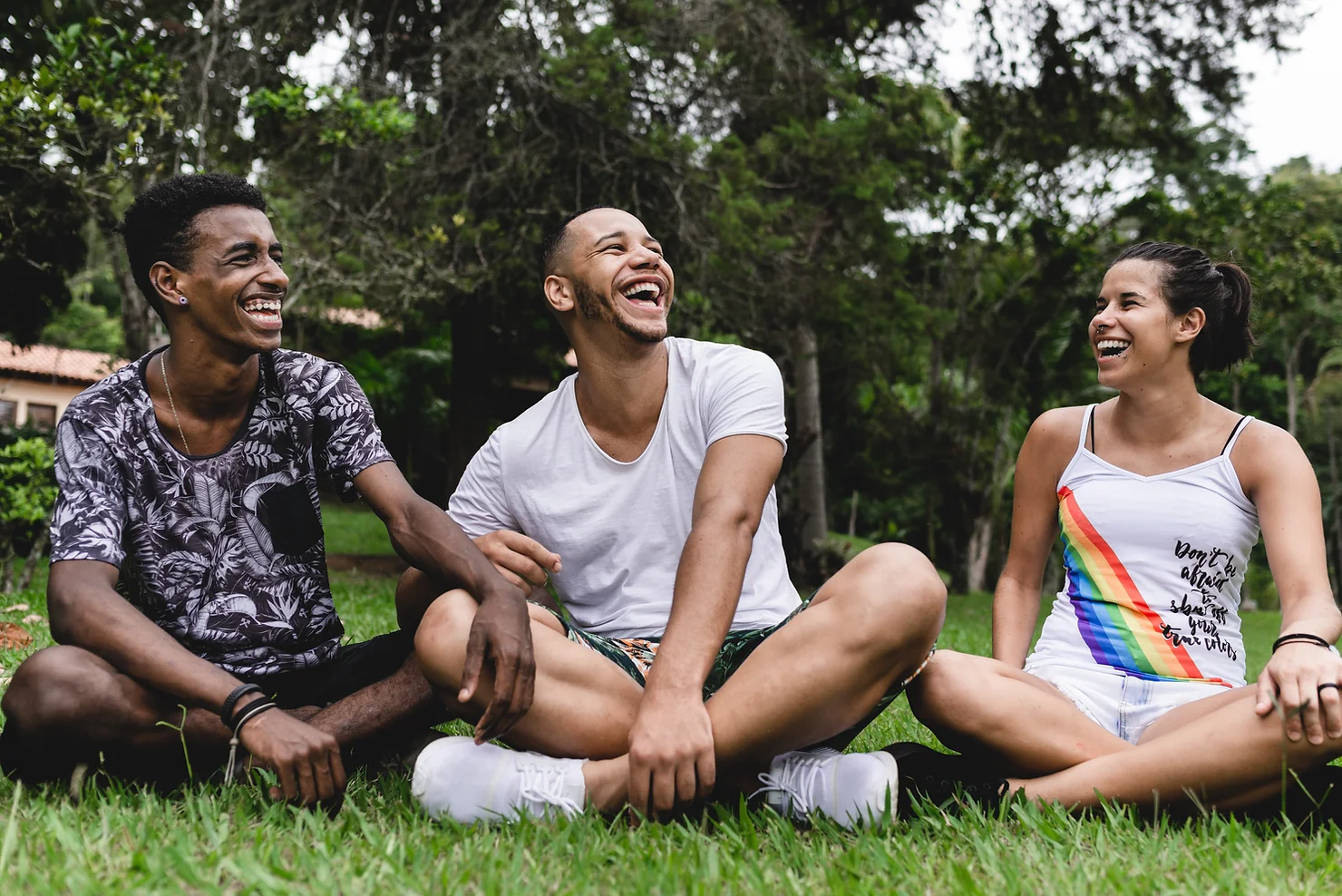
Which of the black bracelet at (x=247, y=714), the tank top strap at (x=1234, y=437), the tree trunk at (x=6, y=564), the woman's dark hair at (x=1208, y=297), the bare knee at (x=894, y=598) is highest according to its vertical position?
the woman's dark hair at (x=1208, y=297)

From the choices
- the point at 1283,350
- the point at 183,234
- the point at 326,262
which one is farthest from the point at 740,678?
the point at 1283,350

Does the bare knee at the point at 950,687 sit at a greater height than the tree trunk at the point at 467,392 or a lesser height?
lesser

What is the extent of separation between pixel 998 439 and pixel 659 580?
683 inches

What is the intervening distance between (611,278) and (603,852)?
1754mm

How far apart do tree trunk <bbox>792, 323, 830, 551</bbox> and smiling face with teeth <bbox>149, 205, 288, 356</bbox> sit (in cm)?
1053

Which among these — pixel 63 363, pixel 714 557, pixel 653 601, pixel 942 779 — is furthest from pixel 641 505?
pixel 63 363

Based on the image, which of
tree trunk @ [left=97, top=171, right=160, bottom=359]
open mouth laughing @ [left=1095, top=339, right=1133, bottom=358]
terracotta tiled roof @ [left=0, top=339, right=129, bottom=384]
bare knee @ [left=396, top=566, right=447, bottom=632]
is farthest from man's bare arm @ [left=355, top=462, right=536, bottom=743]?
terracotta tiled roof @ [left=0, top=339, right=129, bottom=384]

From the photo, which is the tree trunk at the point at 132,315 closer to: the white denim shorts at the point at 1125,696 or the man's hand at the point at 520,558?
the man's hand at the point at 520,558

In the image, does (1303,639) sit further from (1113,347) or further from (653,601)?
(653,601)

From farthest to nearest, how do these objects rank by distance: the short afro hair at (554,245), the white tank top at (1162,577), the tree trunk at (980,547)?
the tree trunk at (980,547) < the short afro hair at (554,245) < the white tank top at (1162,577)

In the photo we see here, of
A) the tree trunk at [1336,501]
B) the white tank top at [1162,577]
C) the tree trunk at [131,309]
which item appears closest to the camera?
the white tank top at [1162,577]

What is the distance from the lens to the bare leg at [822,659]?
2.65 meters

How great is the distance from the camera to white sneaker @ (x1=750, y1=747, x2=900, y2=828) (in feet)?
8.69

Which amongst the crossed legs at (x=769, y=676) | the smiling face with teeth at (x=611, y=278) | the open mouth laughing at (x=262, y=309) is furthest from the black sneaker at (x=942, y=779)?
the open mouth laughing at (x=262, y=309)
